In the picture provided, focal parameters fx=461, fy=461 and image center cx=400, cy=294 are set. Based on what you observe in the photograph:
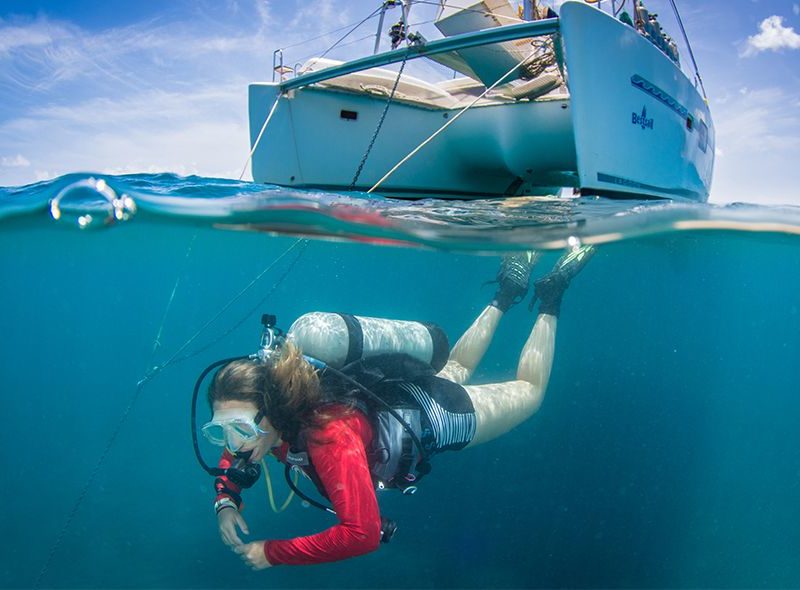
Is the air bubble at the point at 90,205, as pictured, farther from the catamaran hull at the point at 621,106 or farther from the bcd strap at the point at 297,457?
the catamaran hull at the point at 621,106

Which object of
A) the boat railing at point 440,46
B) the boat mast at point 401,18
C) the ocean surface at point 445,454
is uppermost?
the boat mast at point 401,18

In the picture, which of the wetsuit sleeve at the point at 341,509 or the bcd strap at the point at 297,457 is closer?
the wetsuit sleeve at the point at 341,509

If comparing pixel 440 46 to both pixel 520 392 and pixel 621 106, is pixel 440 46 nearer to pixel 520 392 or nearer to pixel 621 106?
pixel 621 106

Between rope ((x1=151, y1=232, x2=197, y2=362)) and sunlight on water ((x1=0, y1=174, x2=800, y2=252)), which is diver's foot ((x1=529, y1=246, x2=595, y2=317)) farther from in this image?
rope ((x1=151, y1=232, x2=197, y2=362))

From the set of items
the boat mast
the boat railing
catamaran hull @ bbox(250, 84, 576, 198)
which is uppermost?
the boat mast

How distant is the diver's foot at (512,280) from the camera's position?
699 cm

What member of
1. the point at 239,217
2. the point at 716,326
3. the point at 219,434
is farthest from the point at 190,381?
the point at 716,326

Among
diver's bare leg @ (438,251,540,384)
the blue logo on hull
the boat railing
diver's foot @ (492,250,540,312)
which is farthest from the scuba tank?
the blue logo on hull

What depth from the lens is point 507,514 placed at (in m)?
7.54

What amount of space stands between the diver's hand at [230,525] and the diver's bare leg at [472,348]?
11.4ft

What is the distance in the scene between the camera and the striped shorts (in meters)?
4.23

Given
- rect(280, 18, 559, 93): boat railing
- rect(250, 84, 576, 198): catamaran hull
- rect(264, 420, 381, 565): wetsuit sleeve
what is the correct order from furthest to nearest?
rect(250, 84, 576, 198): catamaran hull
rect(280, 18, 559, 93): boat railing
rect(264, 420, 381, 565): wetsuit sleeve

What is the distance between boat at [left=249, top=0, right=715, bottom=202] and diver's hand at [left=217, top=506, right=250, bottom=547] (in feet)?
26.7

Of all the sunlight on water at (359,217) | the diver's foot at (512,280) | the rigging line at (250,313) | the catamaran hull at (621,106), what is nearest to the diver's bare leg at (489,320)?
the diver's foot at (512,280)
